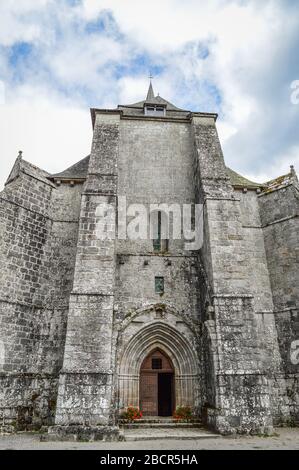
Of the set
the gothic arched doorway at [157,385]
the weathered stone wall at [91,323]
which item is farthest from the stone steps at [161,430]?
the weathered stone wall at [91,323]

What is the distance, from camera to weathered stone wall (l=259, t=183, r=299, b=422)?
904 centimetres

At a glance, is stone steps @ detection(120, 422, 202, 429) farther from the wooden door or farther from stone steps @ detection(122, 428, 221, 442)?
the wooden door

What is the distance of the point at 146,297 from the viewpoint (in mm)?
9570

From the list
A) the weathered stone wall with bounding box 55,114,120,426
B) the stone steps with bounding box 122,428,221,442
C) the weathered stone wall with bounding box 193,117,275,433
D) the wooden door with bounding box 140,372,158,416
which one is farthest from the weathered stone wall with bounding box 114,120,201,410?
the weathered stone wall with bounding box 55,114,120,426

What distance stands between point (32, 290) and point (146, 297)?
3.32 m

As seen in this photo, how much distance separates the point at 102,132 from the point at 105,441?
8959 mm

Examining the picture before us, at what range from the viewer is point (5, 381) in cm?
817

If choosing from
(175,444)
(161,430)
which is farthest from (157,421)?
(175,444)

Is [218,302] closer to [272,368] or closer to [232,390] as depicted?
[232,390]

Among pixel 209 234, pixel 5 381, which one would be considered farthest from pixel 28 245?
pixel 209 234

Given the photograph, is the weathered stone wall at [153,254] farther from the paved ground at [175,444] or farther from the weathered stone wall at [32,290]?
the paved ground at [175,444]

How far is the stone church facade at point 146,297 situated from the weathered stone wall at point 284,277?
0.11 feet

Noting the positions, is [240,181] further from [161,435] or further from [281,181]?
[161,435]

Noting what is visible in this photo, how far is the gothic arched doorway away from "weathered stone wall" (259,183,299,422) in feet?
9.71
